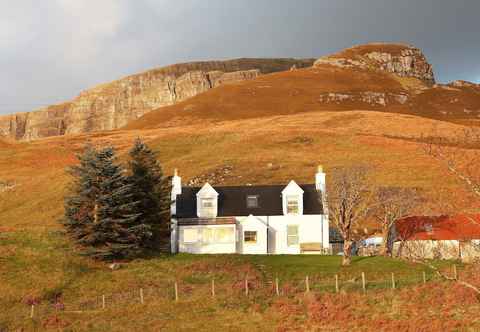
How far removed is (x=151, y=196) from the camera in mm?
49188

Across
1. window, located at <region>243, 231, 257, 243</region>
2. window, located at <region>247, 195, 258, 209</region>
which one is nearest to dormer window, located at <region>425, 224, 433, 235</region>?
window, located at <region>243, 231, 257, 243</region>

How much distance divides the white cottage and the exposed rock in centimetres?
13568

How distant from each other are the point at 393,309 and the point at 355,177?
23521 mm

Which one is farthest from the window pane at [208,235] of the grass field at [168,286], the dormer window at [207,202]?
the grass field at [168,286]

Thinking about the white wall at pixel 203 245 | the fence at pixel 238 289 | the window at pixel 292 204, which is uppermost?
the window at pixel 292 204

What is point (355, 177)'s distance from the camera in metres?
50.2

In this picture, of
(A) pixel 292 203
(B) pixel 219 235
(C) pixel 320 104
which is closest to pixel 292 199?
(A) pixel 292 203

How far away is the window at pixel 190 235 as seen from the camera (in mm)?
48094

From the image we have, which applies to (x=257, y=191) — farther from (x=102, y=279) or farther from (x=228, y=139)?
(x=228, y=139)

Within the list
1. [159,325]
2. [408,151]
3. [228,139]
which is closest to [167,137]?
[228,139]

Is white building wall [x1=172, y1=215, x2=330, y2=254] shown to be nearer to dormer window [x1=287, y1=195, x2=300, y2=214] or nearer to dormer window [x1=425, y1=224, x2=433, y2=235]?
dormer window [x1=287, y1=195, x2=300, y2=214]

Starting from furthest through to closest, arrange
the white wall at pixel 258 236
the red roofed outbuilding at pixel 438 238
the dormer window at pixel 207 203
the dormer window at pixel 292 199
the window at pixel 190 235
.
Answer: the dormer window at pixel 207 203 < the dormer window at pixel 292 199 < the window at pixel 190 235 < the white wall at pixel 258 236 < the red roofed outbuilding at pixel 438 238

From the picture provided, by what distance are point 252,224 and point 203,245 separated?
4.41 meters

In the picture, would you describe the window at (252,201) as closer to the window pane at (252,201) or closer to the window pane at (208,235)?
the window pane at (252,201)
